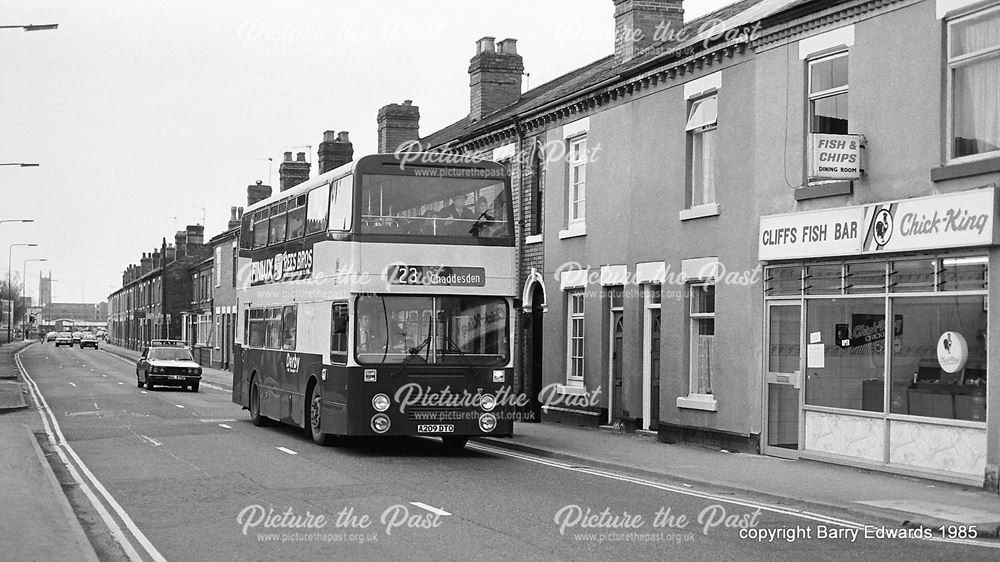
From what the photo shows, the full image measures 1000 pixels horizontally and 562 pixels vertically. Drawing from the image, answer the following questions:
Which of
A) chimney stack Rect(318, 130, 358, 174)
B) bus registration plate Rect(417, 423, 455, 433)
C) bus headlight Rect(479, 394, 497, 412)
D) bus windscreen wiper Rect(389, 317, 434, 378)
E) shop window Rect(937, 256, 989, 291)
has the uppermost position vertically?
chimney stack Rect(318, 130, 358, 174)

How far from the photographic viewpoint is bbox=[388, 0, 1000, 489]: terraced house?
14.7 meters

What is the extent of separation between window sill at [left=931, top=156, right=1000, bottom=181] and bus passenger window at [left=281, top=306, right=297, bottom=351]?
449 inches

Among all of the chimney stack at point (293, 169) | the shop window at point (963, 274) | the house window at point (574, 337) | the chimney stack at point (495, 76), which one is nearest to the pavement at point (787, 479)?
the shop window at point (963, 274)

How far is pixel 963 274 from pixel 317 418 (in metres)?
10.6

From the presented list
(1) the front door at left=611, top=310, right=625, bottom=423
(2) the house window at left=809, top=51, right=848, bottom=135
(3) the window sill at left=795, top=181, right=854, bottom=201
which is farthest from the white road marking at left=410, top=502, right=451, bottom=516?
(1) the front door at left=611, top=310, right=625, bottom=423

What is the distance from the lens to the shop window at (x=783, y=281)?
17.6 meters

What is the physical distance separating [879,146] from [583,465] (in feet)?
20.4

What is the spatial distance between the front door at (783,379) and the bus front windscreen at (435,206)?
4.46 meters

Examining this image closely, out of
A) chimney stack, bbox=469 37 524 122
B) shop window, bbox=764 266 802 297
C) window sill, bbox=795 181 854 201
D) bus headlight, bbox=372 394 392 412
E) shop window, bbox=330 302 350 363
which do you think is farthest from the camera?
chimney stack, bbox=469 37 524 122

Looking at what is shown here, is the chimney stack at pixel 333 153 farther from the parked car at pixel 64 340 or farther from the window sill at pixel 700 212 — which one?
the parked car at pixel 64 340

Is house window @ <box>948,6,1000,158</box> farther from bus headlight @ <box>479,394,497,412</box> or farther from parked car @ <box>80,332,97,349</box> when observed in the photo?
parked car @ <box>80,332,97,349</box>

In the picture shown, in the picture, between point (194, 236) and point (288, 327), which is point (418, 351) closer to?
point (288, 327)

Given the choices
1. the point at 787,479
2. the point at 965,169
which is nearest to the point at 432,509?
the point at 787,479

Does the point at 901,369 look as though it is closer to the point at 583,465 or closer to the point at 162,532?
the point at 583,465
